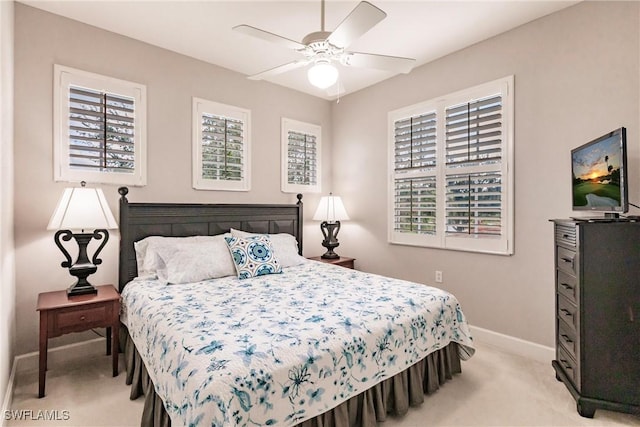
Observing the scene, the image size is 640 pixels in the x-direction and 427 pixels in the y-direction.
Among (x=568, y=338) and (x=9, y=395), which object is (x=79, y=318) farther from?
(x=568, y=338)

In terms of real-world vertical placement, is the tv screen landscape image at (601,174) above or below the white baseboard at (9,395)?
above

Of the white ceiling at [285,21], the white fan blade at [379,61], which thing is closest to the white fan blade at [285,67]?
the white fan blade at [379,61]

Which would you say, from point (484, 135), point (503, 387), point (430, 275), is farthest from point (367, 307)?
point (484, 135)

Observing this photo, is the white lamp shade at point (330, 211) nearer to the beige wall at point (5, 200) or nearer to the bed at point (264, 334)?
the bed at point (264, 334)

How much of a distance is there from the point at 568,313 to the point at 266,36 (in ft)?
8.83

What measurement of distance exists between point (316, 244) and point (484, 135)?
2.42 m

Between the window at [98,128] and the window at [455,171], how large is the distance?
273 cm

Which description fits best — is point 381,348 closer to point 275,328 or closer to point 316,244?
point 275,328

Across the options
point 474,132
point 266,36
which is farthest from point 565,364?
point 266,36

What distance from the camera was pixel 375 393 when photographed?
1860 mm

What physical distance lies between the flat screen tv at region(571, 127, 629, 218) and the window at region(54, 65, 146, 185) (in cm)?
358

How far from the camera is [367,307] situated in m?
2.03

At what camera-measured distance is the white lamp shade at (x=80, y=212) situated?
2395mm

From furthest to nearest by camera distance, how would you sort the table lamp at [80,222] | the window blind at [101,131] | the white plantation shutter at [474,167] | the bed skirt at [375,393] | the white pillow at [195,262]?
the white plantation shutter at [474,167] → the window blind at [101,131] → the white pillow at [195,262] → the table lamp at [80,222] → the bed skirt at [375,393]
